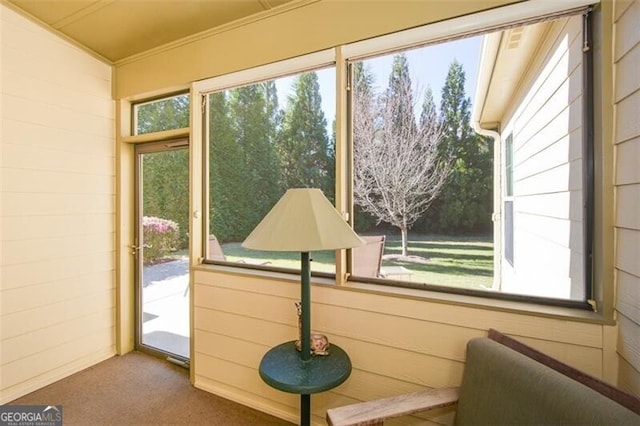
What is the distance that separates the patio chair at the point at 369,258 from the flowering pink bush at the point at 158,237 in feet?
5.38

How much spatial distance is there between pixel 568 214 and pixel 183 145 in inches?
105

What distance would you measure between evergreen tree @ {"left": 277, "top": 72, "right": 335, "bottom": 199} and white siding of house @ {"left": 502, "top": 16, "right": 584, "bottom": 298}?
1.21m

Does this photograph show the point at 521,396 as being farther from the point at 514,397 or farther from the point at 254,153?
the point at 254,153

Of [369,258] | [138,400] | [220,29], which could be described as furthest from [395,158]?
[138,400]

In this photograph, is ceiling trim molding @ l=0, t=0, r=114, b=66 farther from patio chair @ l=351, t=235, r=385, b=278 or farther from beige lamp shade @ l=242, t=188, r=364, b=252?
patio chair @ l=351, t=235, r=385, b=278

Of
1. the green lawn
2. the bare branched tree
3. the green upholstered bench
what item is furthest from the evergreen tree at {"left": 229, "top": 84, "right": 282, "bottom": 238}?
the green upholstered bench

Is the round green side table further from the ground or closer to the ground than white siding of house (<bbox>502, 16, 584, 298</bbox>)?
closer to the ground

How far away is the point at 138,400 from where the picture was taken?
215 centimetres

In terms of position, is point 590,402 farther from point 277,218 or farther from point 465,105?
point 465,105

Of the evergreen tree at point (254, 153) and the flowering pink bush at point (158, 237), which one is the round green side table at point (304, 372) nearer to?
the evergreen tree at point (254, 153)

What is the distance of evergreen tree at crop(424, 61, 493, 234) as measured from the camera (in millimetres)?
1595

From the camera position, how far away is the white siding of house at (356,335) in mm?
1358

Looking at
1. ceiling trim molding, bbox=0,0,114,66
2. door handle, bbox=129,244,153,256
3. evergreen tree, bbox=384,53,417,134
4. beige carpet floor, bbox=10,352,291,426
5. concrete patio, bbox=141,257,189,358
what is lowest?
beige carpet floor, bbox=10,352,291,426

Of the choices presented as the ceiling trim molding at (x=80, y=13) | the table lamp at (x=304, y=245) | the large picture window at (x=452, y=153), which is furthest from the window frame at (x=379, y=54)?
the ceiling trim molding at (x=80, y=13)
